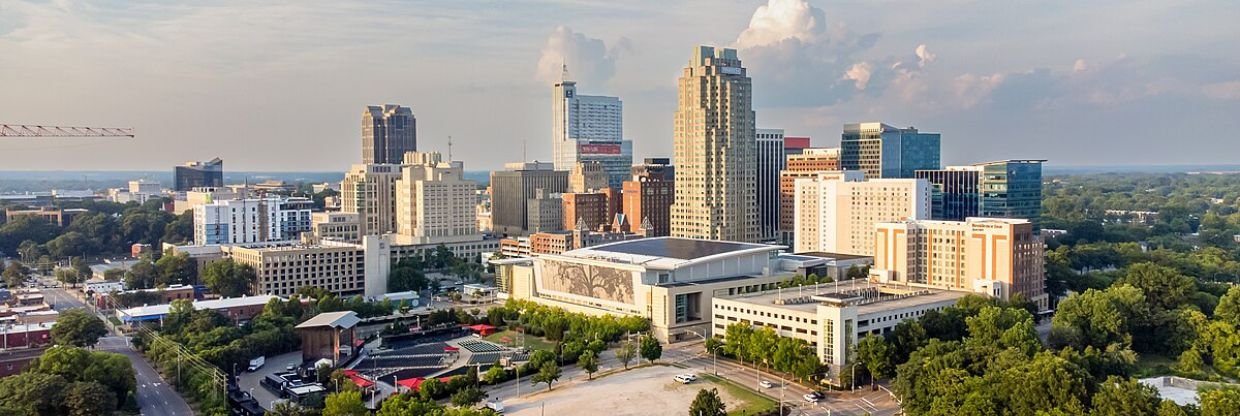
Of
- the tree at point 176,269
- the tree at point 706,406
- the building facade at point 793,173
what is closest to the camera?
the tree at point 706,406

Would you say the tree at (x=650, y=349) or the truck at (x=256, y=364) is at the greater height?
the tree at (x=650, y=349)

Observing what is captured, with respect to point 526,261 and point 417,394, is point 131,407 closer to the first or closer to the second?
point 417,394

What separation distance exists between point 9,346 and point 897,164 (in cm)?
7586

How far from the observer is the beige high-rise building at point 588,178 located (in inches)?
4492

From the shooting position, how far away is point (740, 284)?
60469 millimetres

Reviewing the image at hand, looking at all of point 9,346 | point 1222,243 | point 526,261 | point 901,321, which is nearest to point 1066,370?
point 901,321

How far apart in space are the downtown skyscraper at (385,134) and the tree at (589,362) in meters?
109

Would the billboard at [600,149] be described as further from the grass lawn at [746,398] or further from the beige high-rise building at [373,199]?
the grass lawn at [746,398]

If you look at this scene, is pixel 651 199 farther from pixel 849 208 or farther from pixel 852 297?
pixel 852 297

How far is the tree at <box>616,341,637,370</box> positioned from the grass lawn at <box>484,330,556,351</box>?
4426mm

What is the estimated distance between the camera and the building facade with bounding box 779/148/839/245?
93.3 m

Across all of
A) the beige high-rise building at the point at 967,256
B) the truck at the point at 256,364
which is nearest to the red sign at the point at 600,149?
the beige high-rise building at the point at 967,256

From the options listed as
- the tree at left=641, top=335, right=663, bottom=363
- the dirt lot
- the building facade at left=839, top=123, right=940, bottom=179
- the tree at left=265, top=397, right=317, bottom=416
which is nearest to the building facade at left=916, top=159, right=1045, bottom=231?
the building facade at left=839, top=123, right=940, bottom=179

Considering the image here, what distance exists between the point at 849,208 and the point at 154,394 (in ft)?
173
